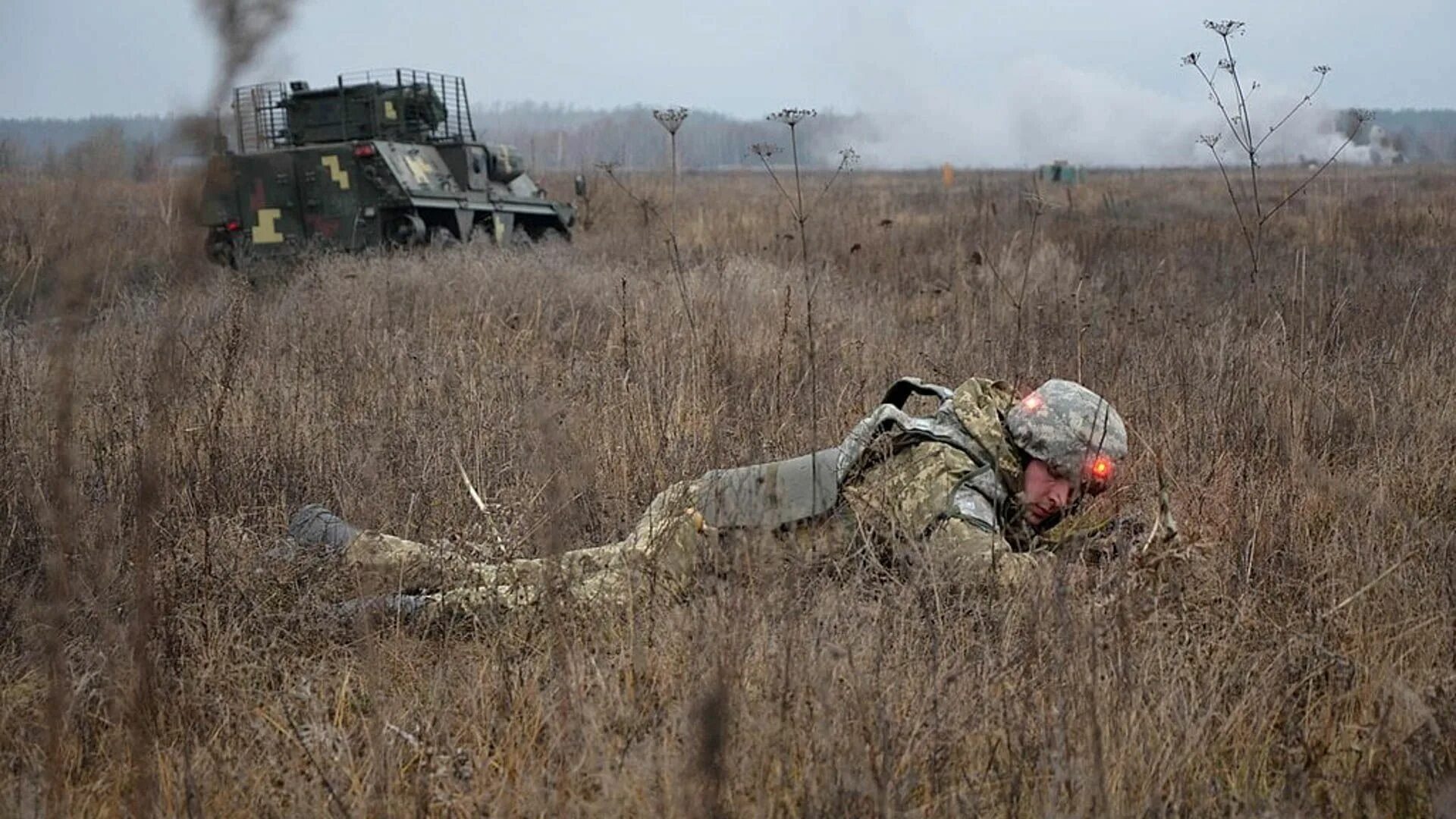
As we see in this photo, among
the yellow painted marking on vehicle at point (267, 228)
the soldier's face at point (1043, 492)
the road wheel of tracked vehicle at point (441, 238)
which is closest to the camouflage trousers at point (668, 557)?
the soldier's face at point (1043, 492)

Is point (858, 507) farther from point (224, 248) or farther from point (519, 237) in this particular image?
point (224, 248)

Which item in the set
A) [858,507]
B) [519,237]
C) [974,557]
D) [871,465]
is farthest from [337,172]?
[974,557]

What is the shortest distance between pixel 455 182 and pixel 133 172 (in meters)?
13.4

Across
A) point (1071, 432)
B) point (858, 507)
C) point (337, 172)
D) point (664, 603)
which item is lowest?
point (664, 603)

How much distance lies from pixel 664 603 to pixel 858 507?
59cm

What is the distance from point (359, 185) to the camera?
1299 cm

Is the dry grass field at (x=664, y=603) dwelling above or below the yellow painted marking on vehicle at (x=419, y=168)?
below

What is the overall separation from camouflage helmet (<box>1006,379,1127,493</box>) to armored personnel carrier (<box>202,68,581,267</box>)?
9.80m

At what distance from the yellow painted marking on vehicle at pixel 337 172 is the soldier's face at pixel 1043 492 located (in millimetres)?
10855

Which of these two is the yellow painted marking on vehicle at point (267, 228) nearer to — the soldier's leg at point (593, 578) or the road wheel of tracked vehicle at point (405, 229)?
the road wheel of tracked vehicle at point (405, 229)

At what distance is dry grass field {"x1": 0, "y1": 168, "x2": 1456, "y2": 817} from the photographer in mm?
2133

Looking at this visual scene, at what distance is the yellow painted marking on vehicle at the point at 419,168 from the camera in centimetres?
1323

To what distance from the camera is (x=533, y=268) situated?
924 centimetres

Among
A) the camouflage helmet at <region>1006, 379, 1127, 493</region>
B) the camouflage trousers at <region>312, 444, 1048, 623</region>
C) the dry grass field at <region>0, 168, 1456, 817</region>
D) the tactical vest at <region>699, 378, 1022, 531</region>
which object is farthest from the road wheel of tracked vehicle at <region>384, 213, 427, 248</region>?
the camouflage helmet at <region>1006, 379, 1127, 493</region>
